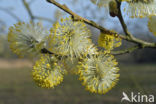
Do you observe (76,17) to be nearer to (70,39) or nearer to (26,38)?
(70,39)

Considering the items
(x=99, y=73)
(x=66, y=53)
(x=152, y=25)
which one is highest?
(x=152, y=25)

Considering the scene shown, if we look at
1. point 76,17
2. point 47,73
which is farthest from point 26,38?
point 76,17

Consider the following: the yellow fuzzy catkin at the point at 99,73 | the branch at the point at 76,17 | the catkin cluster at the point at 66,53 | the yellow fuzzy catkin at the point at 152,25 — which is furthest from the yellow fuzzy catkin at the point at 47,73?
the yellow fuzzy catkin at the point at 152,25

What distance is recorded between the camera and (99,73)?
102cm

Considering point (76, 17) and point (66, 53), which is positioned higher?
point (76, 17)

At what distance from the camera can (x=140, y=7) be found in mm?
967

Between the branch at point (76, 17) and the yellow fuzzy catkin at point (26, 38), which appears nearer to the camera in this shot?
the branch at point (76, 17)

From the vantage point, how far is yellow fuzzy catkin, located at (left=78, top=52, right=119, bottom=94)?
0.94 m

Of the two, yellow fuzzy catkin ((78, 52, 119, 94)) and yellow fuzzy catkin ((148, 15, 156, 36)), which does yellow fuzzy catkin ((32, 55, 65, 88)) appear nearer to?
yellow fuzzy catkin ((78, 52, 119, 94))

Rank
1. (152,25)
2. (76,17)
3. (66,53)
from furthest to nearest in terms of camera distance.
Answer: (152,25) < (66,53) < (76,17)

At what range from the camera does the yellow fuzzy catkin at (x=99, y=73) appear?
939mm

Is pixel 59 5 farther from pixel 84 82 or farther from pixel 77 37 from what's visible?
pixel 84 82

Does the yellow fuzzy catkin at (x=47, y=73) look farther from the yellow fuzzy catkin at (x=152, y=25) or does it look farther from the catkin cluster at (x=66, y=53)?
the yellow fuzzy catkin at (x=152, y=25)

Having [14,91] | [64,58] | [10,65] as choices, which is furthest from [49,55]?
[10,65]
